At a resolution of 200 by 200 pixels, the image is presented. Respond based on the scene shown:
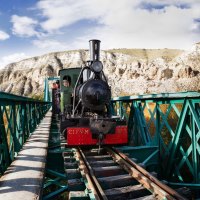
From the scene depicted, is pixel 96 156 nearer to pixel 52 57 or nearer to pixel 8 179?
pixel 8 179

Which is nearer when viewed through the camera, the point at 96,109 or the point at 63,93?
the point at 96,109

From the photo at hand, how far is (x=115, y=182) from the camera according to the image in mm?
5066

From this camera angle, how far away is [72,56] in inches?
4749

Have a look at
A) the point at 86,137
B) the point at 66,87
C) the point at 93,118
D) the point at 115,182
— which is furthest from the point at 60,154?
the point at 66,87

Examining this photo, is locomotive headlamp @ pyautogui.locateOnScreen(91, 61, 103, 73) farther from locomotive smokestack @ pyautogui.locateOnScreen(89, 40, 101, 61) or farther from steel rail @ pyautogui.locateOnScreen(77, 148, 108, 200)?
steel rail @ pyautogui.locateOnScreen(77, 148, 108, 200)

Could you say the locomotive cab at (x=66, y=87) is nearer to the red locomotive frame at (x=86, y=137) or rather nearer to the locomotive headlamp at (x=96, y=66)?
the locomotive headlamp at (x=96, y=66)

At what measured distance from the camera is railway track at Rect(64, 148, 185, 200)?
14.2 feet

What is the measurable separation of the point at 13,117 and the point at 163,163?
4175 millimetres

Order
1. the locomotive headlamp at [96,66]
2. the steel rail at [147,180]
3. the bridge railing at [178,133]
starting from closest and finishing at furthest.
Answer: the steel rail at [147,180] < the bridge railing at [178,133] < the locomotive headlamp at [96,66]

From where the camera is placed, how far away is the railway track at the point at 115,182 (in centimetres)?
432

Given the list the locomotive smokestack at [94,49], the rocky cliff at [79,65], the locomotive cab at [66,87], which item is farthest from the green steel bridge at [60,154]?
the rocky cliff at [79,65]

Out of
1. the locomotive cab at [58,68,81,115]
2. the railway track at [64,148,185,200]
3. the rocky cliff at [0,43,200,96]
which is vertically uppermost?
the rocky cliff at [0,43,200,96]

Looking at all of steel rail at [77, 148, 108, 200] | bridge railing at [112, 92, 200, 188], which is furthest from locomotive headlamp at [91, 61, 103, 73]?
steel rail at [77, 148, 108, 200]

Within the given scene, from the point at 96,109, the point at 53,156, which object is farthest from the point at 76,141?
the point at 96,109
